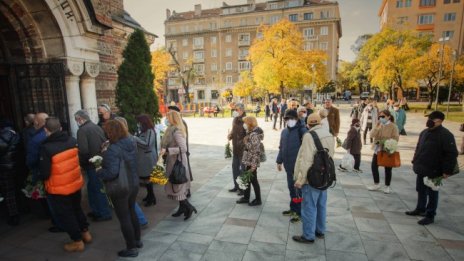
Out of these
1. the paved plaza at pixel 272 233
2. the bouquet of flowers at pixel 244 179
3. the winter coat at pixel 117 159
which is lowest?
the paved plaza at pixel 272 233

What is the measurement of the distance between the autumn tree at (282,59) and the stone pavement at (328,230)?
20.4m

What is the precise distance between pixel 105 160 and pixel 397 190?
6291 mm

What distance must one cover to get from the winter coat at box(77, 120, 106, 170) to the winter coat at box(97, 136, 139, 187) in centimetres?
138

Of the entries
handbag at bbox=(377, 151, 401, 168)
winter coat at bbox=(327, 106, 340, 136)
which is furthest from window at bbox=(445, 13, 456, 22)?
handbag at bbox=(377, 151, 401, 168)

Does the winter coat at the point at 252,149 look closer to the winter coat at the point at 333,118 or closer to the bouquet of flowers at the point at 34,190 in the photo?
the bouquet of flowers at the point at 34,190

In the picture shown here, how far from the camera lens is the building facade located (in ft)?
17.2

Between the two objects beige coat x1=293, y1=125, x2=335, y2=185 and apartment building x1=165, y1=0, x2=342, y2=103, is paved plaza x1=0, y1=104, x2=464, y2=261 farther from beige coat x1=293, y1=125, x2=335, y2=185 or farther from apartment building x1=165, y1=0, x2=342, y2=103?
apartment building x1=165, y1=0, x2=342, y2=103

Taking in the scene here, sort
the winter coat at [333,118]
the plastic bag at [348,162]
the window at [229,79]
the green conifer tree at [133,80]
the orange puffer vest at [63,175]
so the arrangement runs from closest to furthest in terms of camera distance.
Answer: the orange puffer vest at [63,175], the green conifer tree at [133,80], the plastic bag at [348,162], the winter coat at [333,118], the window at [229,79]

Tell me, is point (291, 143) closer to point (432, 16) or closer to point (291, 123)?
point (291, 123)

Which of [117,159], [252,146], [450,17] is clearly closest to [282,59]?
[252,146]

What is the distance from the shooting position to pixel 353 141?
290 inches

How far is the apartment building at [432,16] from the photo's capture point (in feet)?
153

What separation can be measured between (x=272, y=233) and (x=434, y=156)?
3.02m

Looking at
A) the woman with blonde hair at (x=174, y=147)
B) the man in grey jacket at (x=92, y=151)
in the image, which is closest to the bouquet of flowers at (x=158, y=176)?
the woman with blonde hair at (x=174, y=147)
